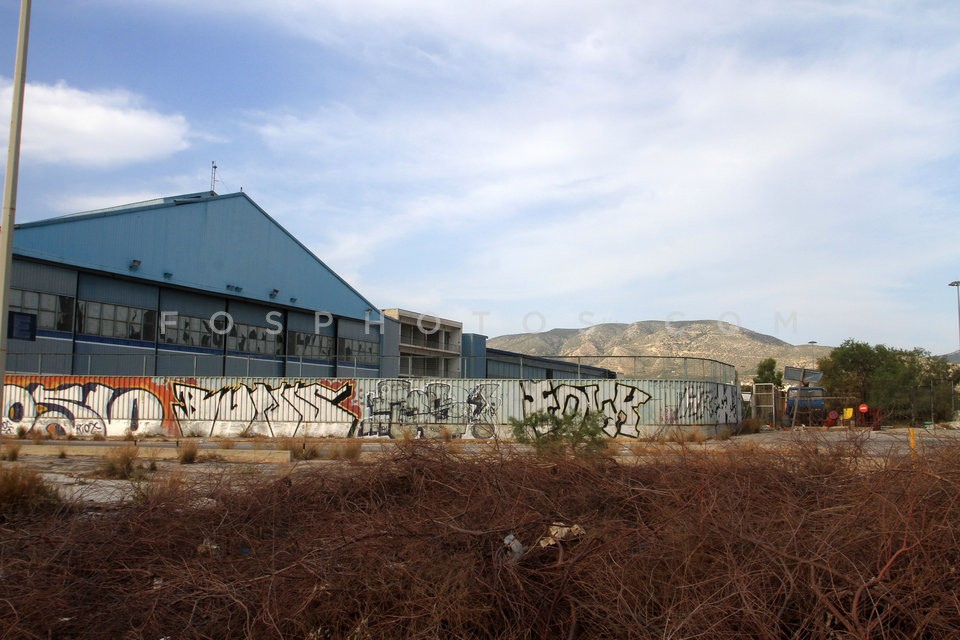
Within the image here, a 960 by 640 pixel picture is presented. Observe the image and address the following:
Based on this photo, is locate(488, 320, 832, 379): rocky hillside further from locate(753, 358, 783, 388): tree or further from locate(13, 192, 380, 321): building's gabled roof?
locate(13, 192, 380, 321): building's gabled roof

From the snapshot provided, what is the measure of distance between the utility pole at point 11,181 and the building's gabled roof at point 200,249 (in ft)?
77.7

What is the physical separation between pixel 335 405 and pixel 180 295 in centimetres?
1646

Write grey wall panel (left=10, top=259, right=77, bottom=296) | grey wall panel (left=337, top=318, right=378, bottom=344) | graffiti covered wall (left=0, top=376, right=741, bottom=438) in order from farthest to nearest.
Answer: grey wall panel (left=337, top=318, right=378, bottom=344) < grey wall panel (left=10, top=259, right=77, bottom=296) < graffiti covered wall (left=0, top=376, right=741, bottom=438)

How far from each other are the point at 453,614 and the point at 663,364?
23.3m

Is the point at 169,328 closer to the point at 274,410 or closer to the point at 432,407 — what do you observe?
the point at 274,410

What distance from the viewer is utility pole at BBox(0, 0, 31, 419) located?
33.0 feet

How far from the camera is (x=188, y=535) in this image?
6.73 m

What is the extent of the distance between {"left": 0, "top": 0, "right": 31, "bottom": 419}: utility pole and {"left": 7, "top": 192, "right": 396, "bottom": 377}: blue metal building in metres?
18.3

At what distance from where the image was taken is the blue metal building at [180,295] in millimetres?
32000

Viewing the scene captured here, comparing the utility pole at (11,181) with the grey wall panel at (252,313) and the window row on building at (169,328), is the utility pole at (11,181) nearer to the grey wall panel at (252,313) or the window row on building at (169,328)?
the window row on building at (169,328)

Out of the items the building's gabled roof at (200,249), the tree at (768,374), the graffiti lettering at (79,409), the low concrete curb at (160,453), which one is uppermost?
the building's gabled roof at (200,249)

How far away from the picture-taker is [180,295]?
3919cm

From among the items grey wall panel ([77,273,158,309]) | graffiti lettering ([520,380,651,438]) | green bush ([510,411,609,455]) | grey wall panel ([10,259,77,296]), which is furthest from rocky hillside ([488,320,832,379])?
green bush ([510,411,609,455])

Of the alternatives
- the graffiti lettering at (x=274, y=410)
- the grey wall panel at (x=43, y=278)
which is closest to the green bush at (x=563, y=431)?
the graffiti lettering at (x=274, y=410)
